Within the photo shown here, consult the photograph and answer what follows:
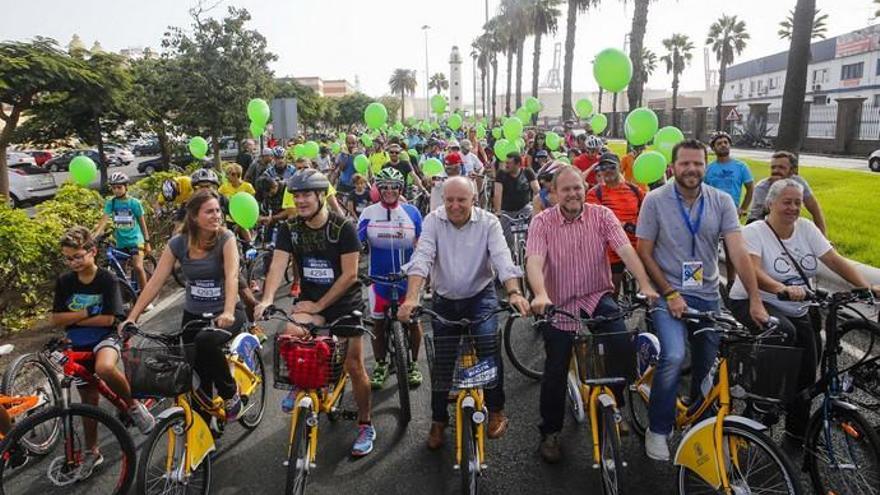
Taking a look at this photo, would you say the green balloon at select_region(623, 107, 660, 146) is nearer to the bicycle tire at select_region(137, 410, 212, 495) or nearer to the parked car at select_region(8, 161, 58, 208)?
the bicycle tire at select_region(137, 410, 212, 495)

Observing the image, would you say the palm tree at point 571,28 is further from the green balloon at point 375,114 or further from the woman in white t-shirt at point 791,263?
the woman in white t-shirt at point 791,263

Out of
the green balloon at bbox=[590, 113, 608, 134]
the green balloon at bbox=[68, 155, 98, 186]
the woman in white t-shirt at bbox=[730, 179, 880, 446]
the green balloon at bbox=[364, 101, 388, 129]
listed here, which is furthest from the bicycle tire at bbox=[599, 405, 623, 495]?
the green balloon at bbox=[590, 113, 608, 134]

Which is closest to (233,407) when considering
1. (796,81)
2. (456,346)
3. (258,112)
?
(456,346)

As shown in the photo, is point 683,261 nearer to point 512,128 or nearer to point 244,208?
point 244,208

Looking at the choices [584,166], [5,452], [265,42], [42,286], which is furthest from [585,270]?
[265,42]

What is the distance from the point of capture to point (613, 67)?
343 inches

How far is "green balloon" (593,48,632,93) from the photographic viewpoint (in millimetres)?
8648

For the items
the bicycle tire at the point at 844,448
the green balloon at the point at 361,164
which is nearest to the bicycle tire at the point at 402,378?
the bicycle tire at the point at 844,448

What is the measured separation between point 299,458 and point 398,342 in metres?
1.45

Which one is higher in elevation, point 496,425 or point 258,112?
point 258,112

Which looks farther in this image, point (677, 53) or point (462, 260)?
point (677, 53)

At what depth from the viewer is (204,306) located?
4.16m

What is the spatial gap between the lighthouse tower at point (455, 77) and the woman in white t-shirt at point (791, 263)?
97.7 metres

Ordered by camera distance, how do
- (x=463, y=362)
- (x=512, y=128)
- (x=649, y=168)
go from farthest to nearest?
(x=512, y=128) → (x=649, y=168) → (x=463, y=362)
